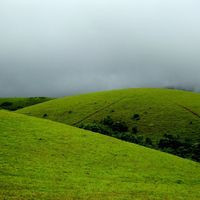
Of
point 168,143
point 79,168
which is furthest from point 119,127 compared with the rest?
point 79,168

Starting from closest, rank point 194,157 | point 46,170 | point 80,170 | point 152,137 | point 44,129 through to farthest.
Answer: point 46,170, point 80,170, point 44,129, point 194,157, point 152,137

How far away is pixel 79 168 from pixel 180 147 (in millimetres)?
30811

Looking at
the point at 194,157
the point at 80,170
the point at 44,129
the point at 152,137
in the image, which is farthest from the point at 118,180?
the point at 152,137

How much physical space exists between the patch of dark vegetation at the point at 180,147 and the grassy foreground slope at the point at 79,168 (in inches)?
564

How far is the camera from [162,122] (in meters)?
71.2

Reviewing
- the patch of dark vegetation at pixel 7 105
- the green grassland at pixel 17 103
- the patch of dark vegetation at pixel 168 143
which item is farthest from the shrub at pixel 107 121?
the patch of dark vegetation at pixel 7 105

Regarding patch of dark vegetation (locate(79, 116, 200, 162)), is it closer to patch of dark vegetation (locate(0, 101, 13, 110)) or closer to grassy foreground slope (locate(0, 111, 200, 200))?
grassy foreground slope (locate(0, 111, 200, 200))

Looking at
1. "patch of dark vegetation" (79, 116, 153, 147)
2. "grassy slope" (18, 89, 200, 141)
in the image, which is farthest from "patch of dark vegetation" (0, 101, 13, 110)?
"patch of dark vegetation" (79, 116, 153, 147)

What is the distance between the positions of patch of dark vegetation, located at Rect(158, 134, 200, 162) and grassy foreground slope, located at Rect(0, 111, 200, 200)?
14.3 meters

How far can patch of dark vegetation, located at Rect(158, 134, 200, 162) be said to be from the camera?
51094 millimetres

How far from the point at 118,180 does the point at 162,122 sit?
4683cm

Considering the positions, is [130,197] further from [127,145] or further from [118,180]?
[127,145]

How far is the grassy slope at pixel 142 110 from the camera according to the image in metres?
68.6

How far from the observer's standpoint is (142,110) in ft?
261
